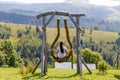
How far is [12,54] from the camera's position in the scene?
79375 mm

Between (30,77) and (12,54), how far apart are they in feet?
181

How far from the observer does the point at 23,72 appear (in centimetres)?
2666

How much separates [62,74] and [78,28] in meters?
3.74

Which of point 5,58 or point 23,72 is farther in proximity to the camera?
point 5,58

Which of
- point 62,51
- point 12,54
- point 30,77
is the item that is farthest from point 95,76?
point 12,54

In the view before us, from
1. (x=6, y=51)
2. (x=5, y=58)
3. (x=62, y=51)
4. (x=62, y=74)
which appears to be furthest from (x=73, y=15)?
(x=6, y=51)

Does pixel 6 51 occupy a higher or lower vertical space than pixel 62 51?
lower

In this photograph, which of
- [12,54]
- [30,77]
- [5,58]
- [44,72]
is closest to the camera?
[30,77]

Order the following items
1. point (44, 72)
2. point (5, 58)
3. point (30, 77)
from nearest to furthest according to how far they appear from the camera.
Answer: point (30, 77) < point (44, 72) < point (5, 58)

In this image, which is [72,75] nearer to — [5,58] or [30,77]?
[30,77]

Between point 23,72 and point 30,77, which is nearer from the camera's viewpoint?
point 30,77

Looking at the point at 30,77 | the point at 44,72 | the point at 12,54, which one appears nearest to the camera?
the point at 30,77

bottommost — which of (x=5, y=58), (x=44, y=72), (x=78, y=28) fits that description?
(x=5, y=58)

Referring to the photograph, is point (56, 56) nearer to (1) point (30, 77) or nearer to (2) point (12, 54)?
(1) point (30, 77)
